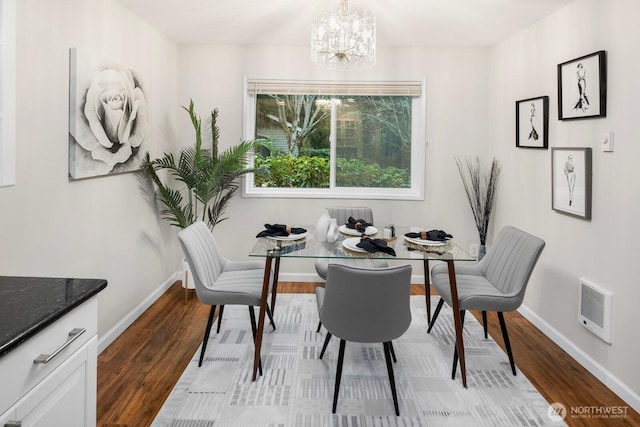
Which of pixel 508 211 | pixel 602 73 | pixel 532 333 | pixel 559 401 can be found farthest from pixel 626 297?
pixel 508 211

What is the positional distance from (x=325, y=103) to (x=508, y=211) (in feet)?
6.74

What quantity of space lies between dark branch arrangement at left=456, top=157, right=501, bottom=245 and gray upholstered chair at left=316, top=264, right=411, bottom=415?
2.35 m

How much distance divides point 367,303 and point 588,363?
5.36ft

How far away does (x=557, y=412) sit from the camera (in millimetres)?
2342

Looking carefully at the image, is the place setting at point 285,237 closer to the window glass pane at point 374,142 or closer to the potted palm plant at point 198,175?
the potted palm plant at point 198,175

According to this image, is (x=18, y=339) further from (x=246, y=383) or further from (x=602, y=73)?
(x=602, y=73)

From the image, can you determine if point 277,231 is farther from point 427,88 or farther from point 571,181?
point 427,88

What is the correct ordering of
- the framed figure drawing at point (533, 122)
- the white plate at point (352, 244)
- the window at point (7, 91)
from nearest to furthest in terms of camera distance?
1. the window at point (7, 91)
2. the white plate at point (352, 244)
3. the framed figure drawing at point (533, 122)

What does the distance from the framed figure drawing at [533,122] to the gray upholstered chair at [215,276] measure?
7.58 feet

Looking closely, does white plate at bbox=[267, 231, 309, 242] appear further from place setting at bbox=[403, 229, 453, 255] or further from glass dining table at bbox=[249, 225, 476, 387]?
place setting at bbox=[403, 229, 453, 255]

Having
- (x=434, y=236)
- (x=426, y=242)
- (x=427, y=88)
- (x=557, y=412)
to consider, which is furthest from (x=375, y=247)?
(x=427, y=88)

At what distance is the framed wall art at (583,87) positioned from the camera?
107 inches

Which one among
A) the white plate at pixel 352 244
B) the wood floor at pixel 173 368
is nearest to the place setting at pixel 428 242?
the white plate at pixel 352 244

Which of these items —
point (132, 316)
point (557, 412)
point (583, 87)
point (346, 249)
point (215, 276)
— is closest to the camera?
point (557, 412)
